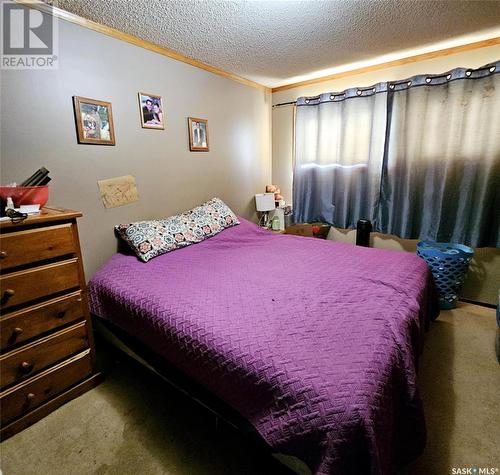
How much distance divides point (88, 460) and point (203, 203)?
210 cm

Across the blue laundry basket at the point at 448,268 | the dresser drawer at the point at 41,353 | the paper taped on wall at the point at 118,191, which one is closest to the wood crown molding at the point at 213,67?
the paper taped on wall at the point at 118,191

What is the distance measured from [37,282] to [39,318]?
0.20 meters

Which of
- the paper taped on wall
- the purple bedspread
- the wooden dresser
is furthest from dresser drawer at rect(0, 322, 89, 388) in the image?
the paper taped on wall

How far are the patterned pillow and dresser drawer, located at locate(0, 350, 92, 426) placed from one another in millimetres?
735

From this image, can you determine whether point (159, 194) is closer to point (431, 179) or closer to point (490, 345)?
point (431, 179)

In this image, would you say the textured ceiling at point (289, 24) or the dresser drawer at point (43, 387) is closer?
the dresser drawer at point (43, 387)

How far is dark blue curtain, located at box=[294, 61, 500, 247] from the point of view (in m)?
2.27

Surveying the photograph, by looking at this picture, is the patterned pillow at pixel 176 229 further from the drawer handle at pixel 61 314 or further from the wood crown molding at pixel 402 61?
the wood crown molding at pixel 402 61

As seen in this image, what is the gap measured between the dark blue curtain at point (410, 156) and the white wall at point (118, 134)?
3.16 ft

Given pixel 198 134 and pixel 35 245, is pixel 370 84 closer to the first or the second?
pixel 198 134

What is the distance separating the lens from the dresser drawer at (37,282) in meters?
1.27

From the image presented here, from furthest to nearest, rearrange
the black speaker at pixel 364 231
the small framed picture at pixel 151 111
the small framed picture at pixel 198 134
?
the black speaker at pixel 364 231 < the small framed picture at pixel 198 134 < the small framed picture at pixel 151 111

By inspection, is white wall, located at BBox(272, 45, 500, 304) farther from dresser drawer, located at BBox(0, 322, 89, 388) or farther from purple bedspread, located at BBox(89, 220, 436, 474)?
dresser drawer, located at BBox(0, 322, 89, 388)

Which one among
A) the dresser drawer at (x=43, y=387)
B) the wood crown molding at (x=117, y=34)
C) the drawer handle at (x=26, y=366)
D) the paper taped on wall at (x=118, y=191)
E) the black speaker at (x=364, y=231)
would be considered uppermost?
the wood crown molding at (x=117, y=34)
